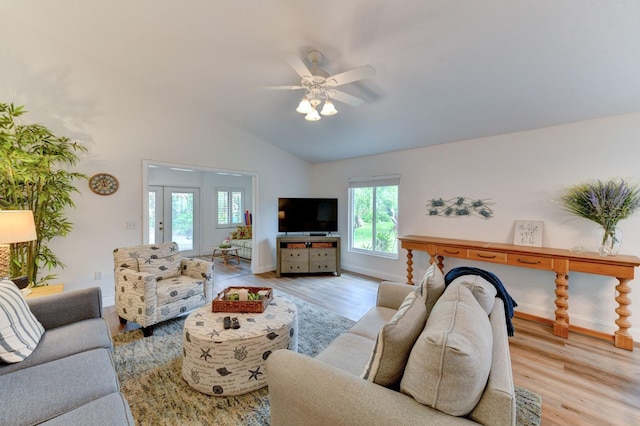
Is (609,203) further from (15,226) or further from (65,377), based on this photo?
(15,226)

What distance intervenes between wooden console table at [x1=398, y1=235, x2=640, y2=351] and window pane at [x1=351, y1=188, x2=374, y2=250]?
1.75 meters

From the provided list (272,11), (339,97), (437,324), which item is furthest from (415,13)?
(437,324)

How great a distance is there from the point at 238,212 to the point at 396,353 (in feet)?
23.5

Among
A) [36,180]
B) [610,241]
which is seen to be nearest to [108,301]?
[36,180]

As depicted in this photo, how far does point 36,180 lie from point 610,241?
19.6ft

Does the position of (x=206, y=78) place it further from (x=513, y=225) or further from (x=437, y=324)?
(x=513, y=225)

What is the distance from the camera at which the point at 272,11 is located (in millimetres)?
2357

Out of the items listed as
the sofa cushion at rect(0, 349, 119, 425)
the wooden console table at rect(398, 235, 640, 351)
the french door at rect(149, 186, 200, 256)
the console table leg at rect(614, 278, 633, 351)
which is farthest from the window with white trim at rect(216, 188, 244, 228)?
the console table leg at rect(614, 278, 633, 351)

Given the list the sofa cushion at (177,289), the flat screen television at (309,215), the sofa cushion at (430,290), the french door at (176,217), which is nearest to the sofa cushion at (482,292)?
the sofa cushion at (430,290)

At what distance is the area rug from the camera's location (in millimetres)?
1667

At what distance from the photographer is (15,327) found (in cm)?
150

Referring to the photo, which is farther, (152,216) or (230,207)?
(230,207)

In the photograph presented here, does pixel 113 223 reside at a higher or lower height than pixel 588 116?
lower

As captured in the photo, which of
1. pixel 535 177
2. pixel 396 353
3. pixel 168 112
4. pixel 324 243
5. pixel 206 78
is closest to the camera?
pixel 396 353
